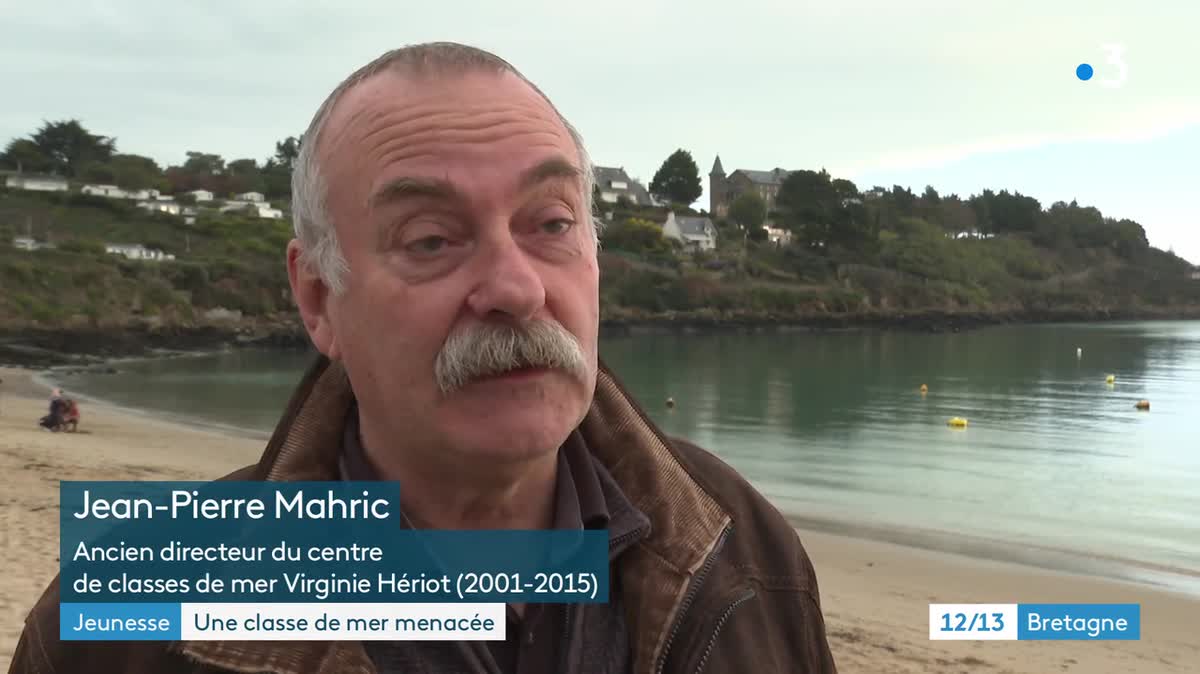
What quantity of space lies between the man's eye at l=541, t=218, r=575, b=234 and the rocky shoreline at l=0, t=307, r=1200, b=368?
106ft

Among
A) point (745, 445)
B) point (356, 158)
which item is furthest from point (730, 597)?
point (745, 445)

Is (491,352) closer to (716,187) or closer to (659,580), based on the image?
(659,580)

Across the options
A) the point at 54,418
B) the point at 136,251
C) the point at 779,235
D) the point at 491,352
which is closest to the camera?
Answer: the point at 491,352

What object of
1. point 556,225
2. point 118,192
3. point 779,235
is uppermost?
point 118,192

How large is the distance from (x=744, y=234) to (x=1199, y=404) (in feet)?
185

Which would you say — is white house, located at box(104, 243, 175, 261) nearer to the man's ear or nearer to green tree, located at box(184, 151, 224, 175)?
green tree, located at box(184, 151, 224, 175)

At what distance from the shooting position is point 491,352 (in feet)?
4.20

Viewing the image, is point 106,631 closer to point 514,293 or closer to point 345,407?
point 345,407

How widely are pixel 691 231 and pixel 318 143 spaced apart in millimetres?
79525

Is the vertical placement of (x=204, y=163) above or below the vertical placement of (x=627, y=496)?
above

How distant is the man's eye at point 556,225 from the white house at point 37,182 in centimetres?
7565

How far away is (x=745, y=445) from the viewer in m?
20.1
